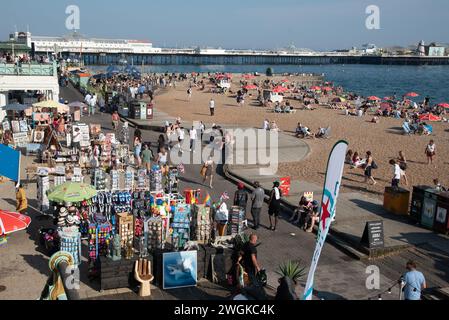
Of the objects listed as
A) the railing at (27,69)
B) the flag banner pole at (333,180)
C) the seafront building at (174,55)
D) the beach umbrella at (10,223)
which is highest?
the seafront building at (174,55)

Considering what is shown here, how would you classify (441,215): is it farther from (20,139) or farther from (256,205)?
(20,139)

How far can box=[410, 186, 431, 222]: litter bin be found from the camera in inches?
501

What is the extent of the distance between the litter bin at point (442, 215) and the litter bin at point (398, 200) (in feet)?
4.23

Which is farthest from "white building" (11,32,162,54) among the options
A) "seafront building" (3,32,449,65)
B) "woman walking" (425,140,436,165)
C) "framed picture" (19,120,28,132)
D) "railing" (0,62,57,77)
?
"woman walking" (425,140,436,165)

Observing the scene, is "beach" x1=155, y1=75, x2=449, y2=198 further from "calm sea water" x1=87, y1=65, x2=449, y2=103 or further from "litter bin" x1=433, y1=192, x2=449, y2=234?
"calm sea water" x1=87, y1=65, x2=449, y2=103

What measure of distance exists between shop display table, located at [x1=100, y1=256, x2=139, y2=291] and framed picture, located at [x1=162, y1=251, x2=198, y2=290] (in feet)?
1.92

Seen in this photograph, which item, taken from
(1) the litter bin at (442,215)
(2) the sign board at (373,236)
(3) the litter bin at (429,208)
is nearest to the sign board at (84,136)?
(2) the sign board at (373,236)

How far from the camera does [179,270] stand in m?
9.01

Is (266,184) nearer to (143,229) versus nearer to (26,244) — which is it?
(143,229)

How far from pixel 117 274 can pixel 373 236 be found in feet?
18.7

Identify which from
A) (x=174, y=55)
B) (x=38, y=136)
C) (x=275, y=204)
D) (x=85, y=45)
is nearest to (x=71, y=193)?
(x=275, y=204)

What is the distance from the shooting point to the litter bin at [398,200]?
13531 millimetres

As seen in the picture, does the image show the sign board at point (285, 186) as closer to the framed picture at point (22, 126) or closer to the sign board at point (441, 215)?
the sign board at point (441, 215)

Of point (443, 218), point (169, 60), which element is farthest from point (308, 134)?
point (169, 60)
